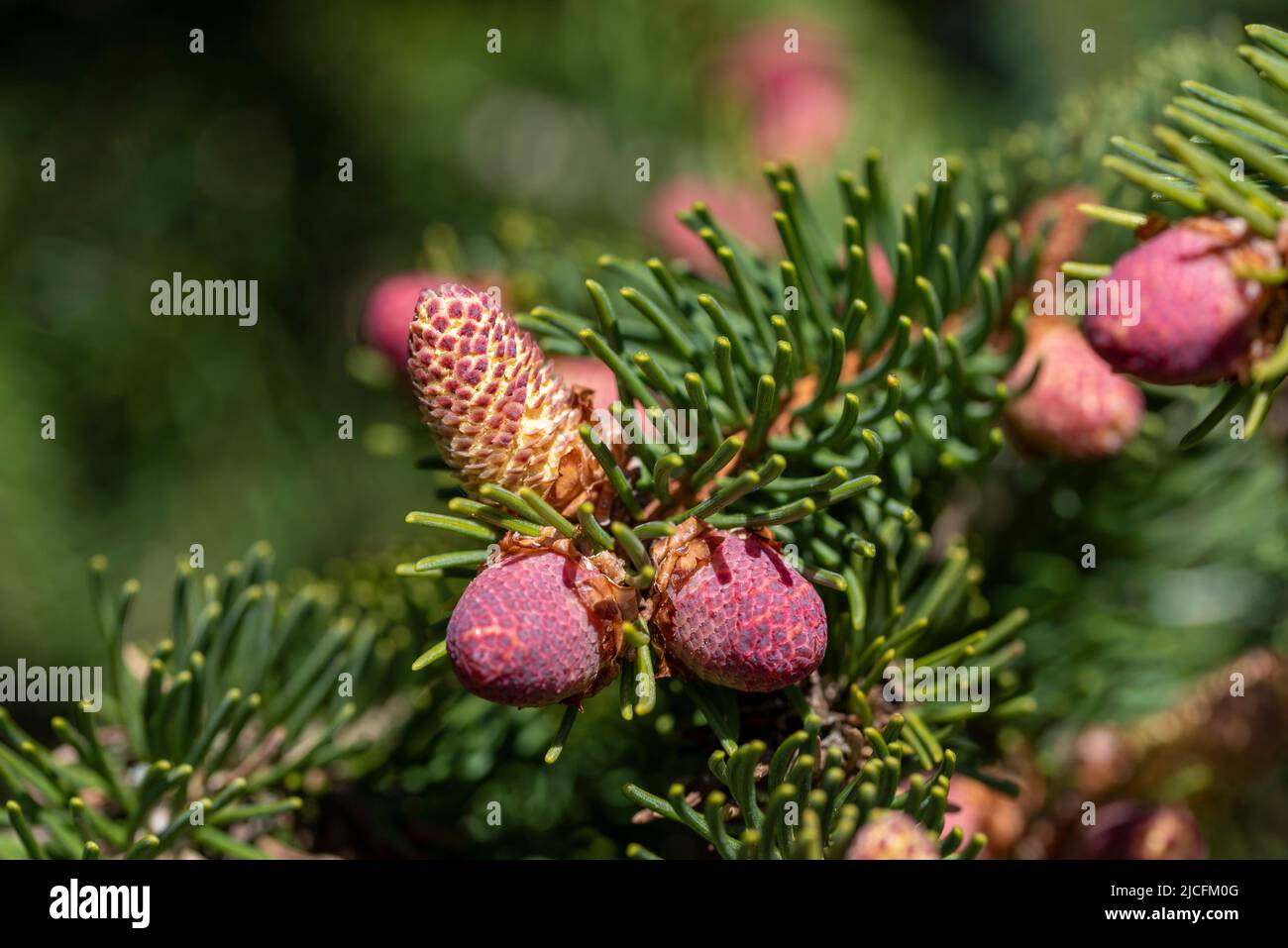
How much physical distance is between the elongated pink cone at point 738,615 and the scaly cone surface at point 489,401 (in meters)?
0.08

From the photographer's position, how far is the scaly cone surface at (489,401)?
556 millimetres

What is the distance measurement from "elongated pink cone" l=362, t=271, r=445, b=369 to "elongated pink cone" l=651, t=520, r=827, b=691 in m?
0.37

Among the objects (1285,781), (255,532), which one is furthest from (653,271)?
(255,532)

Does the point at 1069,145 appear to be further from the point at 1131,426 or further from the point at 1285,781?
the point at 1285,781

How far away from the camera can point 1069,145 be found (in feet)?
2.87

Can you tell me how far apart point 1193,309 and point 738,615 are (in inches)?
10.3

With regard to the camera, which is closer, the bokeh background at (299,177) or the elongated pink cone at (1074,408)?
the elongated pink cone at (1074,408)

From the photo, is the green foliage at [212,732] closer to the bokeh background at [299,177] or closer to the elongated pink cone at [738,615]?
the elongated pink cone at [738,615]

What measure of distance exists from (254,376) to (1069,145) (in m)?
1.10

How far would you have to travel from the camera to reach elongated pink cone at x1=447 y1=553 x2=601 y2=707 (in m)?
0.50

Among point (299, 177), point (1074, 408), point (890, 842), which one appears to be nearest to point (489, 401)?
point (890, 842)

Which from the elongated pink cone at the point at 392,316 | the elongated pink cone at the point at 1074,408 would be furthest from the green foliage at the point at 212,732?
the elongated pink cone at the point at 1074,408

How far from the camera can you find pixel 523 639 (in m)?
0.50

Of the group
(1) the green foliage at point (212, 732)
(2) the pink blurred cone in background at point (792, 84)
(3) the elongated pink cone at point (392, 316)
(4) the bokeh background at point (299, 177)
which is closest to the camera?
(1) the green foliage at point (212, 732)
